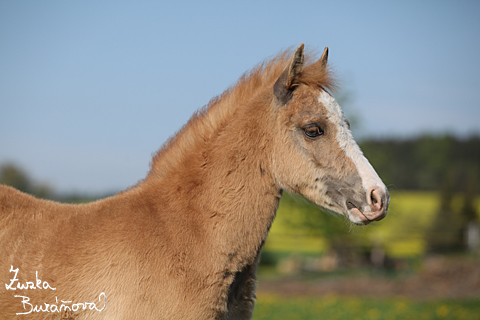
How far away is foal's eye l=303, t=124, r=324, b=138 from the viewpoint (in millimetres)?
3295

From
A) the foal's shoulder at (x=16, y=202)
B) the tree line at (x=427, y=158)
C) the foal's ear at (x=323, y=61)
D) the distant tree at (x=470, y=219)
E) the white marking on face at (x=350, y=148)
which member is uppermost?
the foal's shoulder at (x=16, y=202)

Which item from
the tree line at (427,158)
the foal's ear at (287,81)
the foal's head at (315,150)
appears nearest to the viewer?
the foal's head at (315,150)

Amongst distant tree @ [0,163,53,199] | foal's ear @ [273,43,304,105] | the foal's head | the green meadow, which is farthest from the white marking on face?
distant tree @ [0,163,53,199]

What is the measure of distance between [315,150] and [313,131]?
0.15m

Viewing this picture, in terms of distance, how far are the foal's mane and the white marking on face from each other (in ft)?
0.81

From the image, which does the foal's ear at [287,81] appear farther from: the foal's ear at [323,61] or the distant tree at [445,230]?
the distant tree at [445,230]

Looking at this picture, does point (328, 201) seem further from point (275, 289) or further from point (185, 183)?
point (275, 289)

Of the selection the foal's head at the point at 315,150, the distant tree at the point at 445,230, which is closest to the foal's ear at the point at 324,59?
the foal's head at the point at 315,150

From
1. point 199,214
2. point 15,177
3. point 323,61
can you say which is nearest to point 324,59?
point 323,61

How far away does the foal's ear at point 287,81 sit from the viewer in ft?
10.9

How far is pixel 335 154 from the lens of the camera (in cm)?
326

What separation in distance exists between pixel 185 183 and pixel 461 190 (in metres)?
36.1

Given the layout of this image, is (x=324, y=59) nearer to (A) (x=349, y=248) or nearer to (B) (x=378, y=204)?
(B) (x=378, y=204)

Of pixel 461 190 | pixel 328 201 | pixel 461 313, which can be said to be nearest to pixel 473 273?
pixel 461 313
